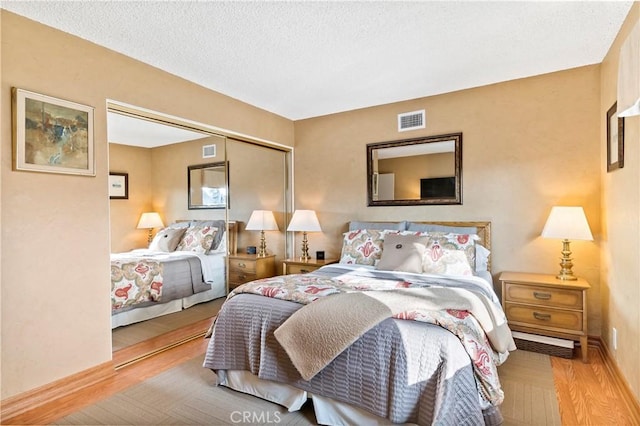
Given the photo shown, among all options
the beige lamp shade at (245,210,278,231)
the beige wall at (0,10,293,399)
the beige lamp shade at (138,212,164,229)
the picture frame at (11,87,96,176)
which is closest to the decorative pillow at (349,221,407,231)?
the beige lamp shade at (245,210,278,231)

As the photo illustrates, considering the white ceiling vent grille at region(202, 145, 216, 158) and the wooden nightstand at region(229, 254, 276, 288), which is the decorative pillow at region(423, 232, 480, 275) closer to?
the wooden nightstand at region(229, 254, 276, 288)

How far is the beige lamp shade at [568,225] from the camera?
2.70 m

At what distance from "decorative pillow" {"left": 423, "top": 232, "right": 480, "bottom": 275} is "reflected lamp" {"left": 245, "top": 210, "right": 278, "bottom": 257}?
1.97 metres

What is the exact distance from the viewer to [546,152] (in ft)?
10.3

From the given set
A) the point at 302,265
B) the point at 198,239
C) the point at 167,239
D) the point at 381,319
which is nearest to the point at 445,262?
the point at 381,319

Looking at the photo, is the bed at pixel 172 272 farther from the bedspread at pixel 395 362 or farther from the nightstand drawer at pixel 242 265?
the bedspread at pixel 395 362

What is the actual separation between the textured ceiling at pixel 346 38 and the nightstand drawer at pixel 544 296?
192 centimetres

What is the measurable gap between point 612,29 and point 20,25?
13.1ft

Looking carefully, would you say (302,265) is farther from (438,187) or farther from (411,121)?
(411,121)

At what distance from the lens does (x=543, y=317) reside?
2.80 m

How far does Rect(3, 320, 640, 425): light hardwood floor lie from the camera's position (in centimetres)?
200


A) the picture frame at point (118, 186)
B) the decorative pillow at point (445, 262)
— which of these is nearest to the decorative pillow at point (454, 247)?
the decorative pillow at point (445, 262)

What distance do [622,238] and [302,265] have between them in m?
2.84

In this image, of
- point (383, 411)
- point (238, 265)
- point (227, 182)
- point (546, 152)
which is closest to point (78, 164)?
point (227, 182)
